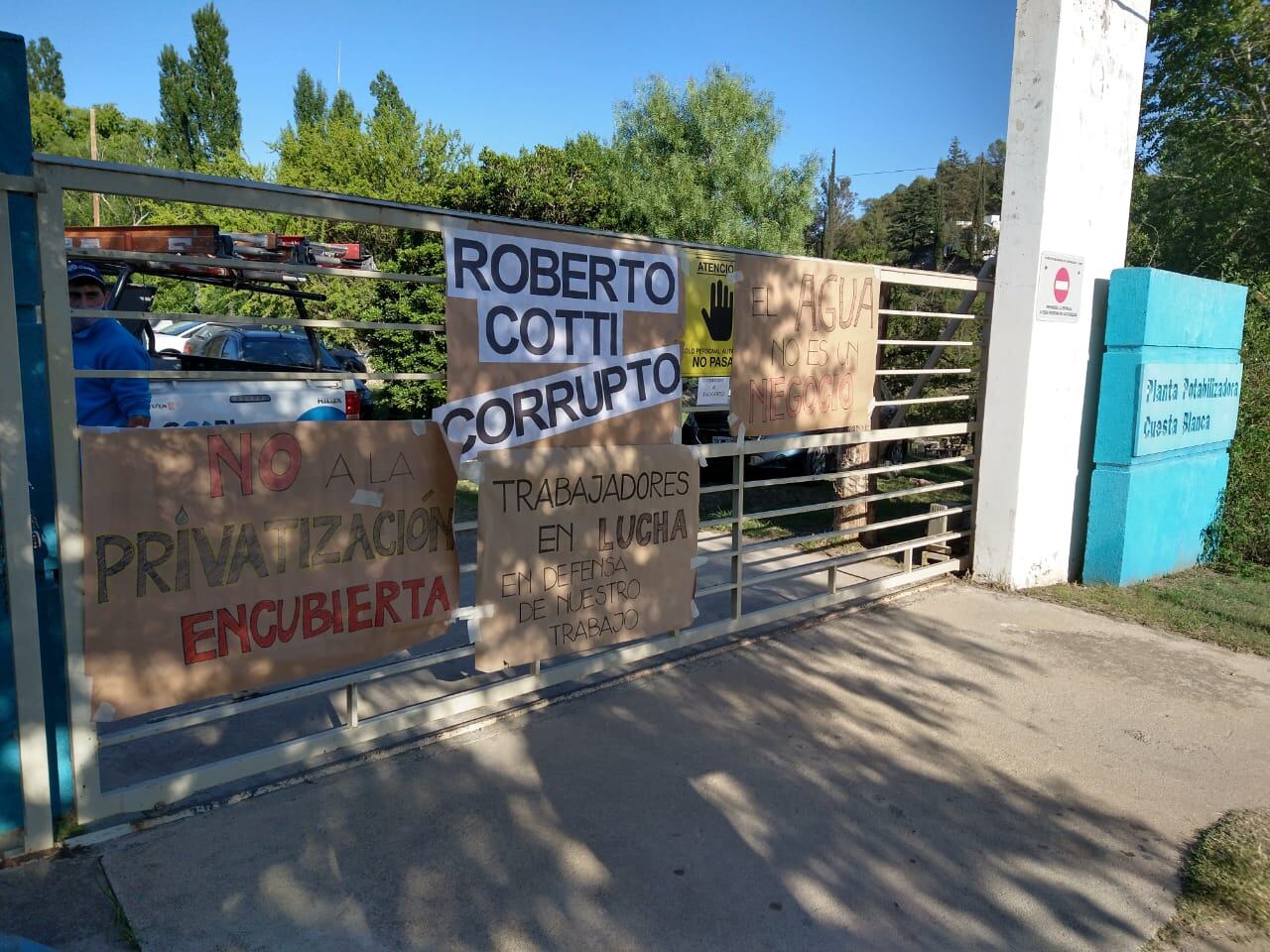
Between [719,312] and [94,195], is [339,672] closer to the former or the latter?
[719,312]

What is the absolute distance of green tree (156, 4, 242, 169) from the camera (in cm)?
4462

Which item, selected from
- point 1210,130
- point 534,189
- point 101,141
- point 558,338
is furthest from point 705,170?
point 101,141

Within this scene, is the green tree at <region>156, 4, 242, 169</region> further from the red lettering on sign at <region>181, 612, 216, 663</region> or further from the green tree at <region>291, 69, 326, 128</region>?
the red lettering on sign at <region>181, 612, 216, 663</region>

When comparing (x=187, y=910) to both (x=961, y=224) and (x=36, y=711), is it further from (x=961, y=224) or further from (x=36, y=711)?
(x=961, y=224)

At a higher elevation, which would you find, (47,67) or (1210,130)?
(47,67)

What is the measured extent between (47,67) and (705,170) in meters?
59.2

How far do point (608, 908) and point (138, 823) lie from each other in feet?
6.23

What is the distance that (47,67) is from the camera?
193 feet

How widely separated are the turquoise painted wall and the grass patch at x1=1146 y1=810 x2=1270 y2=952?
3.85 meters

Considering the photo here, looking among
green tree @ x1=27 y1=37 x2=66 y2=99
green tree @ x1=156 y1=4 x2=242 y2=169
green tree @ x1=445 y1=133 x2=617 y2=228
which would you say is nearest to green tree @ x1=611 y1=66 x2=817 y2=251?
green tree @ x1=445 y1=133 x2=617 y2=228

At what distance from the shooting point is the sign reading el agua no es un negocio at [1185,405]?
7.12 metres

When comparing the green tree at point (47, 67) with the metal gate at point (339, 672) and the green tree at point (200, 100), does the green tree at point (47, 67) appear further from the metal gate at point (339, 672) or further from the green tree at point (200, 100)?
the metal gate at point (339, 672)

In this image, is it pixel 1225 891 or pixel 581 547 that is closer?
pixel 1225 891

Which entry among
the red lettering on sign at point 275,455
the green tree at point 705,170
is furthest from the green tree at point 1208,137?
the red lettering on sign at point 275,455
